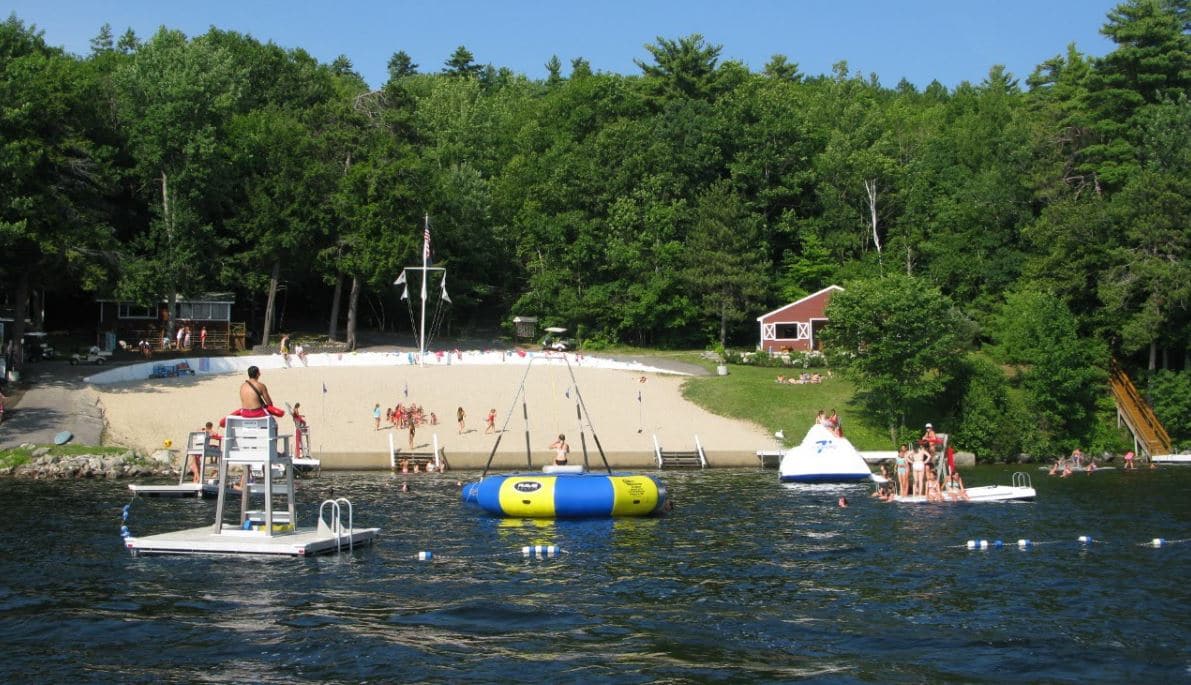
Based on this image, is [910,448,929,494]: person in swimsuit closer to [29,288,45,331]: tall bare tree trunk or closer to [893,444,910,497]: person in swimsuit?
[893,444,910,497]: person in swimsuit

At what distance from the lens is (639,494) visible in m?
30.4

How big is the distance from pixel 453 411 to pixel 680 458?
12.1 metres

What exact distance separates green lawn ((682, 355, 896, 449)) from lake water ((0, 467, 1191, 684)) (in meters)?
21.7

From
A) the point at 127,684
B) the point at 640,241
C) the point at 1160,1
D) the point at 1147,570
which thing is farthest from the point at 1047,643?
the point at 1160,1

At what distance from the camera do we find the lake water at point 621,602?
53.4ft

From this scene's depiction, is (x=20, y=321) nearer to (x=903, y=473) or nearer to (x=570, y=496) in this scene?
(x=570, y=496)

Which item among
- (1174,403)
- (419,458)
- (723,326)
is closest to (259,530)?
(419,458)

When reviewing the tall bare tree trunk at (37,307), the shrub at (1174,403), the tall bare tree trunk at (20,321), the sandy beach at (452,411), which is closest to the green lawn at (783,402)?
the sandy beach at (452,411)

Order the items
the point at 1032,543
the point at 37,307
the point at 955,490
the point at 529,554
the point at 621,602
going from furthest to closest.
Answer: the point at 37,307 → the point at 955,490 → the point at 1032,543 → the point at 529,554 → the point at 621,602

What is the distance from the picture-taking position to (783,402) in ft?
185

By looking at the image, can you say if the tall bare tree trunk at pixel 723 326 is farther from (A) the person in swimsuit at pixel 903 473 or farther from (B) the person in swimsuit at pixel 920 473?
(B) the person in swimsuit at pixel 920 473

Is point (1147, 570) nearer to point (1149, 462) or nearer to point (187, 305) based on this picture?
point (1149, 462)

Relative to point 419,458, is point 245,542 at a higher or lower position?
lower

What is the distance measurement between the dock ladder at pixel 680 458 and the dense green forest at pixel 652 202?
12.9 m
